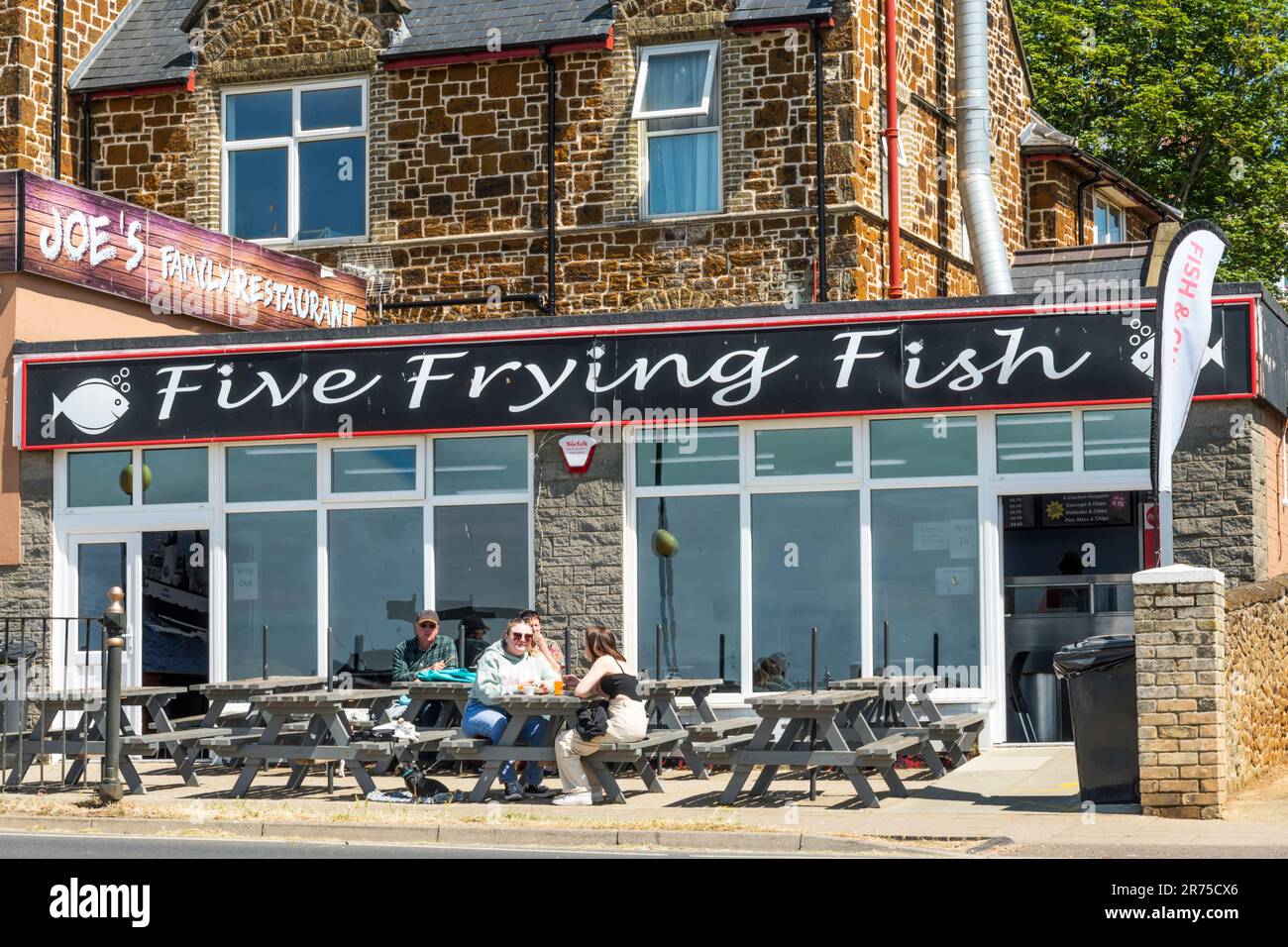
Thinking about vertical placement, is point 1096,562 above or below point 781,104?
below

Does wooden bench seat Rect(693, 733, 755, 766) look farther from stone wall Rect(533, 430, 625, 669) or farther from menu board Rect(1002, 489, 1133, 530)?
menu board Rect(1002, 489, 1133, 530)

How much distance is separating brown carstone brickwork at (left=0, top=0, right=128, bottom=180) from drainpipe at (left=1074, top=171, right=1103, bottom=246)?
1440 centimetres

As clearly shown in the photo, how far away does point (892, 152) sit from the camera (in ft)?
74.7

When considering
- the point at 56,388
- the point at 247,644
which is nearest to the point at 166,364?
the point at 56,388

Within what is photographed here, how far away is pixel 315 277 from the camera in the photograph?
75.0 feet

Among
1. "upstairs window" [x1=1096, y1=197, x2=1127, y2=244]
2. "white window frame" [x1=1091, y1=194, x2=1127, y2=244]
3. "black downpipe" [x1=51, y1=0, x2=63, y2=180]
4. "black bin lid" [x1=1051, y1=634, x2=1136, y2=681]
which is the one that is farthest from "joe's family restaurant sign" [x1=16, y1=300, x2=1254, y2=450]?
"upstairs window" [x1=1096, y1=197, x2=1127, y2=244]

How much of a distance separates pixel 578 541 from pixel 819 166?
20.2 feet

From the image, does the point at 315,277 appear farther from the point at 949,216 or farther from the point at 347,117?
the point at 949,216

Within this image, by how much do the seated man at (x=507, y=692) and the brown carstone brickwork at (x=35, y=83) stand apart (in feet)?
39.6

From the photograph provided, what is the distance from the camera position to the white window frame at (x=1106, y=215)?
2986cm

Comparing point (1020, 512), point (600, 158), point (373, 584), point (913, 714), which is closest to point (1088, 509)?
point (1020, 512)

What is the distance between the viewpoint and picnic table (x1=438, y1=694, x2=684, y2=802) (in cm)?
1415

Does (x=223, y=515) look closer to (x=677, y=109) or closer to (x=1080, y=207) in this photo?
(x=677, y=109)

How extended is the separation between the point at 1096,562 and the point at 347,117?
35.5ft
